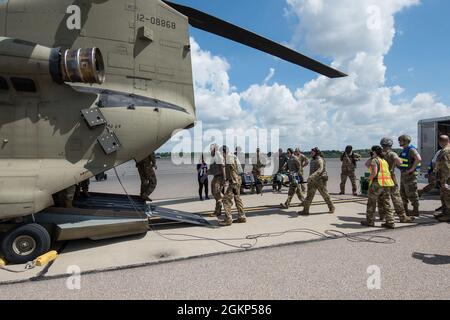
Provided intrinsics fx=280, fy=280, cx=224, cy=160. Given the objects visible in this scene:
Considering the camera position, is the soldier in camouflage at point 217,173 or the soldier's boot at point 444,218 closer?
the soldier's boot at point 444,218

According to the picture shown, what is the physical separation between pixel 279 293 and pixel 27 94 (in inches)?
188

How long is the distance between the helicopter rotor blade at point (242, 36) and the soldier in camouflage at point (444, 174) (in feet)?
10.1

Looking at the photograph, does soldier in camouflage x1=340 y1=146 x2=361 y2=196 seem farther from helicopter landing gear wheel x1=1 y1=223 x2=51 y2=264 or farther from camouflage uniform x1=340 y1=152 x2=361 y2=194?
helicopter landing gear wheel x1=1 y1=223 x2=51 y2=264

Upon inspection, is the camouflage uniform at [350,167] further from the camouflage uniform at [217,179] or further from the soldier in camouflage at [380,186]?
the camouflage uniform at [217,179]

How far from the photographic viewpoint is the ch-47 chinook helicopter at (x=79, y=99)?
4.23 metres

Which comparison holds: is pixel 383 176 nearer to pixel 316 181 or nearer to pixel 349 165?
pixel 316 181

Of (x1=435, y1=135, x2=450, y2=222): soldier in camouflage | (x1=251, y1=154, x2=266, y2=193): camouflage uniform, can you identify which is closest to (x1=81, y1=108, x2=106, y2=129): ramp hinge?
(x1=435, y1=135, x2=450, y2=222): soldier in camouflage

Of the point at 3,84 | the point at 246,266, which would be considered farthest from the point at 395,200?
the point at 3,84

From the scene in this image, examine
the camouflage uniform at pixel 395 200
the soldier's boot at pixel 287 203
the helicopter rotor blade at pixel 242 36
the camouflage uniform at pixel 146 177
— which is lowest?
the soldier's boot at pixel 287 203

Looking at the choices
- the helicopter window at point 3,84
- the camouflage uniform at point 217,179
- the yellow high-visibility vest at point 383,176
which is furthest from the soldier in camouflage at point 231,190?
the helicopter window at point 3,84

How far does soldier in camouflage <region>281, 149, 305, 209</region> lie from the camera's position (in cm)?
830

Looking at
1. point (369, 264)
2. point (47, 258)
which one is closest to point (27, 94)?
point (47, 258)

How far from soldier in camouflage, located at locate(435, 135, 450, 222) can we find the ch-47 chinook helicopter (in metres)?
5.03

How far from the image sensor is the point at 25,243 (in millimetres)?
4195
